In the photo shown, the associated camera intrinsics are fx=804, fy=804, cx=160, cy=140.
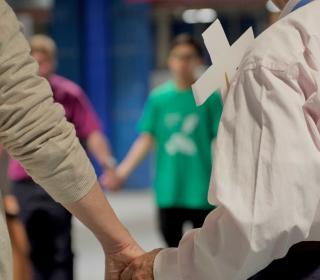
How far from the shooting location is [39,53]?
490 cm

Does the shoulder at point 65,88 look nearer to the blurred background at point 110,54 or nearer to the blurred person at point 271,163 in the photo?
the blurred person at point 271,163

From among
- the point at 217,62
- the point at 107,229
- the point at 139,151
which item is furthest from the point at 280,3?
the point at 139,151

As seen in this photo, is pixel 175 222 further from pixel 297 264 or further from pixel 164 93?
Answer: pixel 297 264

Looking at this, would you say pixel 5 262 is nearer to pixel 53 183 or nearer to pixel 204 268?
pixel 53 183

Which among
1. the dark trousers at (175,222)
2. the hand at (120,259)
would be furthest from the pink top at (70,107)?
the hand at (120,259)

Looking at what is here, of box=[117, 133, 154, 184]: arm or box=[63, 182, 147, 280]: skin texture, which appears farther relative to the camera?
box=[117, 133, 154, 184]: arm

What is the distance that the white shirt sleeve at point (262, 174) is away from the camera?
161cm

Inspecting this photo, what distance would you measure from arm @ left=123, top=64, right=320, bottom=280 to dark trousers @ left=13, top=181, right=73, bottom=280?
2.97 meters

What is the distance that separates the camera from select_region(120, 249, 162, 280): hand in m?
Result: 1.94

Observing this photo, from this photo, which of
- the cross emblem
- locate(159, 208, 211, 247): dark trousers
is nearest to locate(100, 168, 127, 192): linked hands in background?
locate(159, 208, 211, 247): dark trousers

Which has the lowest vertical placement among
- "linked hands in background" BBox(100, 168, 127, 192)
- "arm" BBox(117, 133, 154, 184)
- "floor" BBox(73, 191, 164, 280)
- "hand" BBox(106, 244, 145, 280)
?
"floor" BBox(73, 191, 164, 280)

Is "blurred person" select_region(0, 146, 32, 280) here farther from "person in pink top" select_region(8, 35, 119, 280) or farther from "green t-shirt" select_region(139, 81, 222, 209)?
"green t-shirt" select_region(139, 81, 222, 209)

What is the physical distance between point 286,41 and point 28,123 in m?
0.58

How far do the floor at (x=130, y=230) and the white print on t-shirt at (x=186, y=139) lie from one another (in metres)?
1.26
